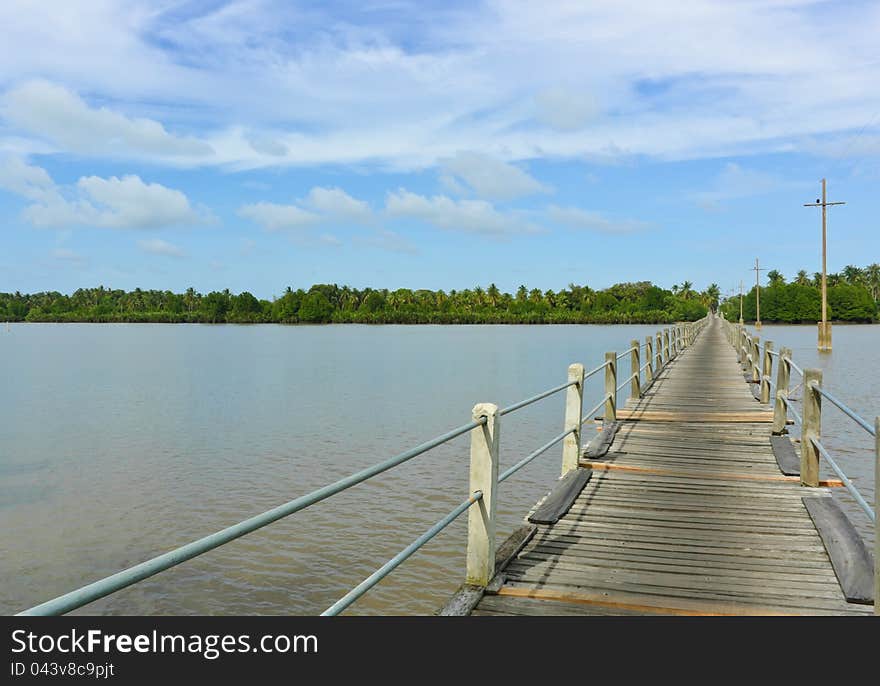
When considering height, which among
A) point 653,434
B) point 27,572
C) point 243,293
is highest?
point 243,293

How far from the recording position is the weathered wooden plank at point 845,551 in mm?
4852

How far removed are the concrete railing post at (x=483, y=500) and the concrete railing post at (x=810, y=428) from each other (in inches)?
163

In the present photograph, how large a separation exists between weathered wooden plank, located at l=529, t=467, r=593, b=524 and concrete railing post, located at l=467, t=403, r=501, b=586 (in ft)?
4.90

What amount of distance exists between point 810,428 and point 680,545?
264cm

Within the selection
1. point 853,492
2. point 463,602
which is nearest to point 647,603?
point 463,602

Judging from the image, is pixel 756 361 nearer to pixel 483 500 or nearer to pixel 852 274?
pixel 483 500

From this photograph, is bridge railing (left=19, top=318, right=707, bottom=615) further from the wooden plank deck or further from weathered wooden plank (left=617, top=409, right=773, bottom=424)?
weathered wooden plank (left=617, top=409, right=773, bottom=424)

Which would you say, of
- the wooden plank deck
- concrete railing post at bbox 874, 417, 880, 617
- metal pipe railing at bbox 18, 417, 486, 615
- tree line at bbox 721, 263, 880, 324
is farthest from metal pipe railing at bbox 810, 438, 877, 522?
tree line at bbox 721, 263, 880, 324

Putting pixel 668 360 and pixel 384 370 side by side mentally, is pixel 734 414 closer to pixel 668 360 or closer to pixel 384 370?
pixel 668 360

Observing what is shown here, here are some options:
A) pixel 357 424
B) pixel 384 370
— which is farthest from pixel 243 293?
pixel 357 424

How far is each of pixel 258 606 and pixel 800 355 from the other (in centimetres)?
4823

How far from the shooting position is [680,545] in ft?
19.8

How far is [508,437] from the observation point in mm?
19766

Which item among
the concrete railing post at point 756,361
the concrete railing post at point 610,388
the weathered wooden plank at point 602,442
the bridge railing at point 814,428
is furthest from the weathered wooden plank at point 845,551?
the concrete railing post at point 756,361
